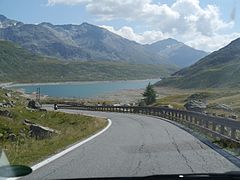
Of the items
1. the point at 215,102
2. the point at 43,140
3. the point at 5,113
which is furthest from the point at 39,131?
the point at 215,102

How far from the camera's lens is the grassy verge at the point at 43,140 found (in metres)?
13.3

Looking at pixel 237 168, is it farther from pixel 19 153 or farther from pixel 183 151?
pixel 19 153

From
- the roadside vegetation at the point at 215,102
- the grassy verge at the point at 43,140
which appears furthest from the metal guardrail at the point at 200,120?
the grassy verge at the point at 43,140

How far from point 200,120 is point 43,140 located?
8.42 metres

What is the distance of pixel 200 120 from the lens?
79.2 feet

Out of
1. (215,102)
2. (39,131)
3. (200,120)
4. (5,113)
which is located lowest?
(39,131)

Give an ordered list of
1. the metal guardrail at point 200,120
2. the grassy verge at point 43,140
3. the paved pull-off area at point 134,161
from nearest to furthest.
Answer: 1. the paved pull-off area at point 134,161
2. the grassy verge at point 43,140
3. the metal guardrail at point 200,120

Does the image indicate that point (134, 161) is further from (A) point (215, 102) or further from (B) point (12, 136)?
(A) point (215, 102)

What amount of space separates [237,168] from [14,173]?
478cm

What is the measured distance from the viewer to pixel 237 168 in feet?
35.0

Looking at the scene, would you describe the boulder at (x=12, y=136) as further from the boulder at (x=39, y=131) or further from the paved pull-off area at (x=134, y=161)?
the paved pull-off area at (x=134, y=161)

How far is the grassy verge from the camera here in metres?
13.3

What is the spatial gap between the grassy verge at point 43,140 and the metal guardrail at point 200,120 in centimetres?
499

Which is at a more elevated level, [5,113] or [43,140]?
[43,140]
